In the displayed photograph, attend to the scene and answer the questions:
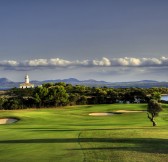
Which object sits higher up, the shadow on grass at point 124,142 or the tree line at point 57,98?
the tree line at point 57,98

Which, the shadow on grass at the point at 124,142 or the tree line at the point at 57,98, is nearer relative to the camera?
the shadow on grass at the point at 124,142

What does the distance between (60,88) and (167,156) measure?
87314 mm

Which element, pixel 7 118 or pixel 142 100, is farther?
pixel 142 100

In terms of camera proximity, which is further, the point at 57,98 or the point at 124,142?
the point at 57,98

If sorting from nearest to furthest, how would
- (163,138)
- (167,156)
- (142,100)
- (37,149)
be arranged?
(167,156), (37,149), (163,138), (142,100)

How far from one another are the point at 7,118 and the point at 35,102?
44.8 meters

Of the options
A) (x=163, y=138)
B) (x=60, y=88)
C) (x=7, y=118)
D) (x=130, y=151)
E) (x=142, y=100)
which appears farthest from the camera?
(x=142, y=100)

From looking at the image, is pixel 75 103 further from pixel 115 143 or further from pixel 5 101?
pixel 115 143

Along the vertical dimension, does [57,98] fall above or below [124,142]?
above

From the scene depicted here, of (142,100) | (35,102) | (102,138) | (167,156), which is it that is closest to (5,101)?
(35,102)

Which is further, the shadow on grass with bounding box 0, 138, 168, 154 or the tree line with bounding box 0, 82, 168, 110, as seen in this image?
the tree line with bounding box 0, 82, 168, 110

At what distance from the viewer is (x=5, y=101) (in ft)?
324

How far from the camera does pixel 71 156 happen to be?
759 inches

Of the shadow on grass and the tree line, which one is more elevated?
the tree line
